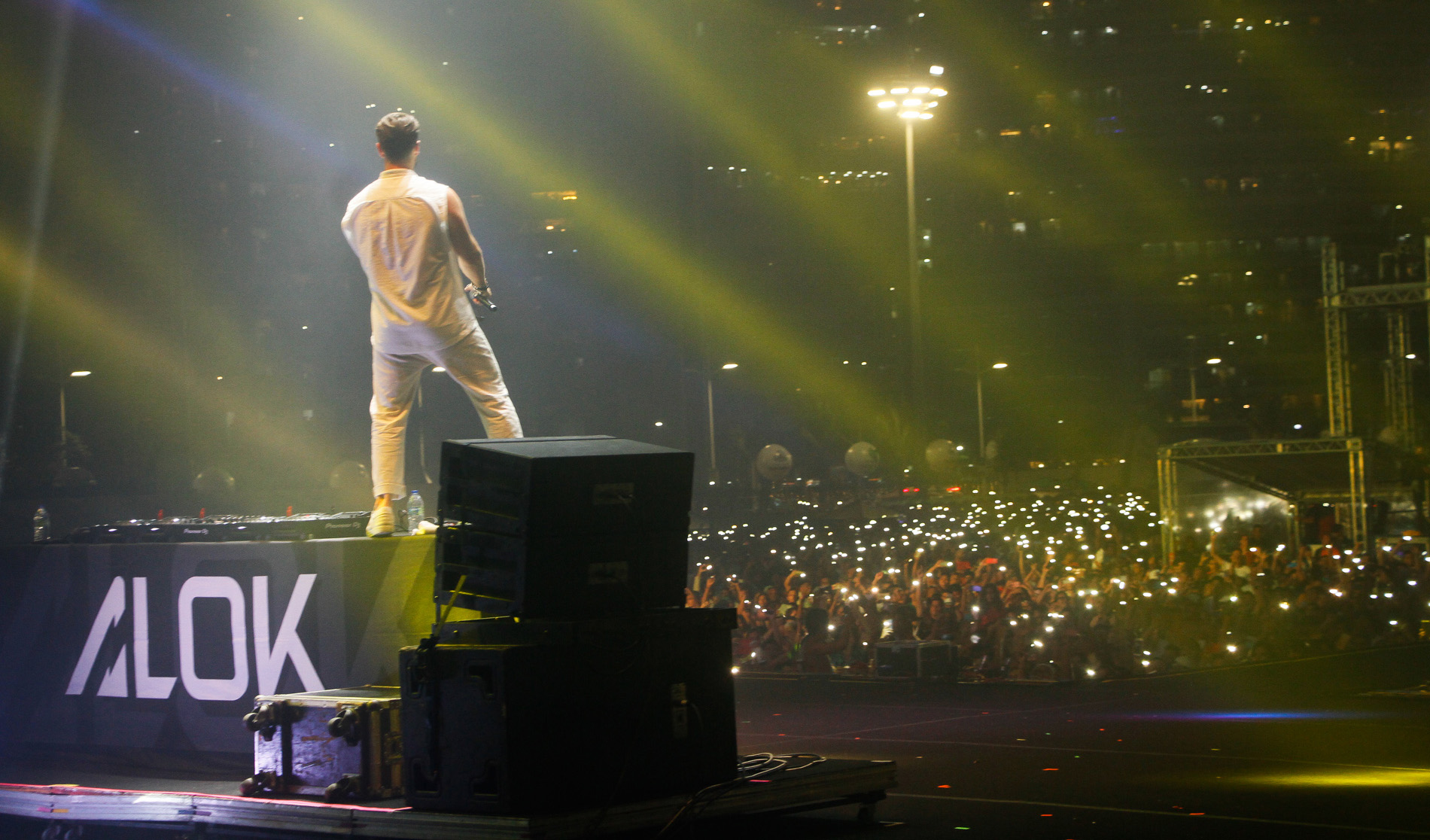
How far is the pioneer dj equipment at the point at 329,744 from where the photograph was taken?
526 cm

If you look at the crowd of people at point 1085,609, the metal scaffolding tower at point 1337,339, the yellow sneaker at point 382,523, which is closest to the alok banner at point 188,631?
the yellow sneaker at point 382,523

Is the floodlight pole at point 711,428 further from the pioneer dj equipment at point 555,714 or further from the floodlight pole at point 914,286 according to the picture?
the pioneer dj equipment at point 555,714

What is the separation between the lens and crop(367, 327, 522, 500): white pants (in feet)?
20.7

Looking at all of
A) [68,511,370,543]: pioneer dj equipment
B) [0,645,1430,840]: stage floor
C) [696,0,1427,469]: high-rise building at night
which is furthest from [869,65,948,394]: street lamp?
[696,0,1427,469]: high-rise building at night

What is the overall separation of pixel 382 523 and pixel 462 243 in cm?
138

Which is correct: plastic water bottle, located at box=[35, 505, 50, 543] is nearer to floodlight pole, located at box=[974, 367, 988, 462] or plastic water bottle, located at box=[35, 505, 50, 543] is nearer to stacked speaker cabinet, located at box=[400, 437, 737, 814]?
stacked speaker cabinet, located at box=[400, 437, 737, 814]

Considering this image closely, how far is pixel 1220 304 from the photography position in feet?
162

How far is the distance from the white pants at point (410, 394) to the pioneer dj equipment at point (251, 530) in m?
0.26

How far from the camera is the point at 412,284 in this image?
6.17m

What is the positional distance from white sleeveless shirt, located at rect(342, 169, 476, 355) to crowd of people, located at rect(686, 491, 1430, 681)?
6.62 metres

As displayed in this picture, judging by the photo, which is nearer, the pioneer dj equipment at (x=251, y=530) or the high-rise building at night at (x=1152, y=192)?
the pioneer dj equipment at (x=251, y=530)

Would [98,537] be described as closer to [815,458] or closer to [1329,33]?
[815,458]

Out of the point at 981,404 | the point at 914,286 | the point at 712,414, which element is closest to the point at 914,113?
the point at 914,286

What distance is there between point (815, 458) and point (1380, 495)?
59.1 ft
